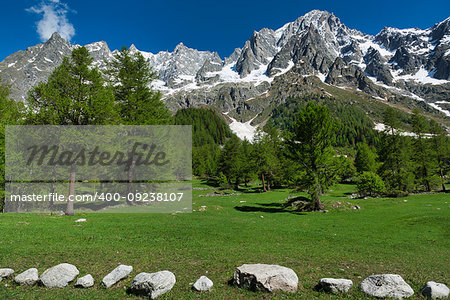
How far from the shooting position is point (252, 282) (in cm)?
645

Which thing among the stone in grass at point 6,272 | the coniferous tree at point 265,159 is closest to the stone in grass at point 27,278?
the stone in grass at point 6,272

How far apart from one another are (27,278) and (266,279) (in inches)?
286

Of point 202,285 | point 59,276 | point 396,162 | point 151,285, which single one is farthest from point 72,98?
point 396,162

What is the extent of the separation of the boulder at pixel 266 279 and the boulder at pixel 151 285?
2.15 m

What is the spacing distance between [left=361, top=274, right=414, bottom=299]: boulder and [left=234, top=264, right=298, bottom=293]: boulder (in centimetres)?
208

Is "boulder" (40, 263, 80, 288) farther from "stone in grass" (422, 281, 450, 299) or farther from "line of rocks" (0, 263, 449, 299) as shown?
"stone in grass" (422, 281, 450, 299)

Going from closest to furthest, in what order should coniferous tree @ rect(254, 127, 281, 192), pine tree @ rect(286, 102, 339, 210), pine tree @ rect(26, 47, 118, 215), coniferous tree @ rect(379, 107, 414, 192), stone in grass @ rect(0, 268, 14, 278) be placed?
stone in grass @ rect(0, 268, 14, 278) → pine tree @ rect(26, 47, 118, 215) → pine tree @ rect(286, 102, 339, 210) → coniferous tree @ rect(379, 107, 414, 192) → coniferous tree @ rect(254, 127, 281, 192)

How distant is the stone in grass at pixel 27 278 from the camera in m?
6.55

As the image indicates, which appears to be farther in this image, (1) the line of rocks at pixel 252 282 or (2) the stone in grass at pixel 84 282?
(2) the stone in grass at pixel 84 282

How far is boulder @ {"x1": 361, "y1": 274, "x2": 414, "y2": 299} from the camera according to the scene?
5969 millimetres

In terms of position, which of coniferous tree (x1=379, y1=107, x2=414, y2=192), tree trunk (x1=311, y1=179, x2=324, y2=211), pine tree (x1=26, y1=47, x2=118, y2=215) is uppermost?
pine tree (x1=26, y1=47, x2=118, y2=215)

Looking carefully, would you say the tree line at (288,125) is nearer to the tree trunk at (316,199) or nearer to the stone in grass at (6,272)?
the tree trunk at (316,199)

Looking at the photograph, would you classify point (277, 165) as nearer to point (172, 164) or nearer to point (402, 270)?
point (172, 164)

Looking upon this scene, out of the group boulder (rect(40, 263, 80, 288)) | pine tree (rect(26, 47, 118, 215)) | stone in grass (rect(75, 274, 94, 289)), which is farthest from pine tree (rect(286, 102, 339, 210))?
boulder (rect(40, 263, 80, 288))
